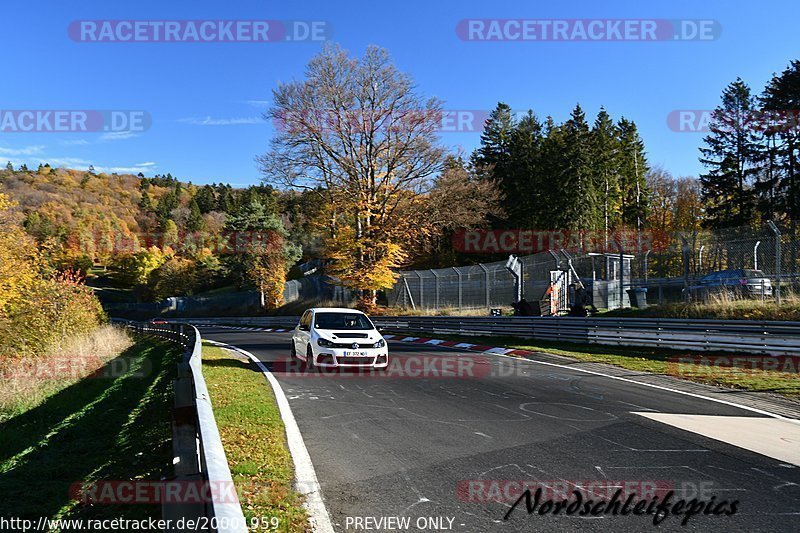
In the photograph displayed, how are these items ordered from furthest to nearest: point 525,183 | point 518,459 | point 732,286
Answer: point 525,183 < point 732,286 < point 518,459

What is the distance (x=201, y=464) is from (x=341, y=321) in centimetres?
958

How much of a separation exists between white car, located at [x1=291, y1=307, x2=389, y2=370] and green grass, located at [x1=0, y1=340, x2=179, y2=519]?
3.03 m

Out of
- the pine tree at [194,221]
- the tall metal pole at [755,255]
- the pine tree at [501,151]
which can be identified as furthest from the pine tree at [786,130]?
the pine tree at [194,221]

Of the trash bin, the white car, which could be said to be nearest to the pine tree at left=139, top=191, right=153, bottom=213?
the trash bin

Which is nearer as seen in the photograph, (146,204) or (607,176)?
(607,176)

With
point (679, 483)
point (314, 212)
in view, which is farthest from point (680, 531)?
point (314, 212)

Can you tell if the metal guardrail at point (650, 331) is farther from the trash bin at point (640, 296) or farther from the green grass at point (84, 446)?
the green grass at point (84, 446)

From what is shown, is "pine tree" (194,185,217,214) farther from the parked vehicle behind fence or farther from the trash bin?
the parked vehicle behind fence

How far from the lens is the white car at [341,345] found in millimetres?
12273

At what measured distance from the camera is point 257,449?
19.6 feet

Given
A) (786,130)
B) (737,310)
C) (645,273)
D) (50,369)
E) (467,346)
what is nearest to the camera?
(737,310)

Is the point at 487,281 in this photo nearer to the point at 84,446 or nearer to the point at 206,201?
the point at 84,446

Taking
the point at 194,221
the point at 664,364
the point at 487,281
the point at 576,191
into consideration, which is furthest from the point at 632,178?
the point at 194,221

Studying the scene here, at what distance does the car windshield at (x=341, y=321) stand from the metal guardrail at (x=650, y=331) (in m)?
8.05
